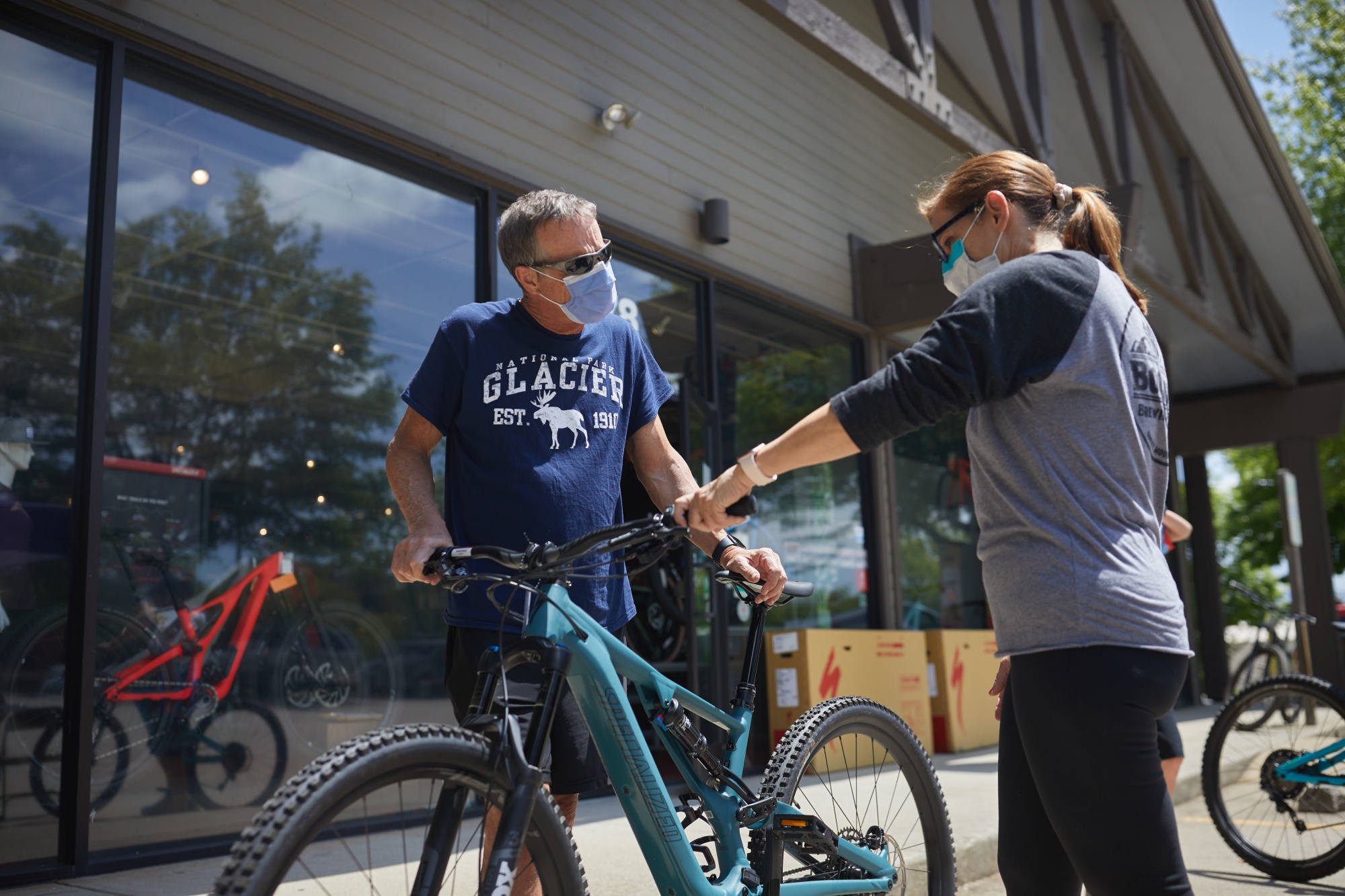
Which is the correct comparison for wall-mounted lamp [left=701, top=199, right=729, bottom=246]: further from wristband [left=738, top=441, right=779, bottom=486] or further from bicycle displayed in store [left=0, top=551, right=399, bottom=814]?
wristband [left=738, top=441, right=779, bottom=486]

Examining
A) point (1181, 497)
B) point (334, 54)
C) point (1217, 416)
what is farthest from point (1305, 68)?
point (334, 54)

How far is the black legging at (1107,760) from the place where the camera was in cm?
166

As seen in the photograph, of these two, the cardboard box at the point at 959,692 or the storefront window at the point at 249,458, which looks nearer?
the storefront window at the point at 249,458

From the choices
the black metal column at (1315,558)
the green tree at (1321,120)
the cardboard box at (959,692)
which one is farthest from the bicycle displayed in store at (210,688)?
the green tree at (1321,120)

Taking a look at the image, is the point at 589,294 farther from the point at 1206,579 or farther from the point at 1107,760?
the point at 1206,579

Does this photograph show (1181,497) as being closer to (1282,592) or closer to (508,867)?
(1282,592)

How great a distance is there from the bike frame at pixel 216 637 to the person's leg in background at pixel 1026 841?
370 cm

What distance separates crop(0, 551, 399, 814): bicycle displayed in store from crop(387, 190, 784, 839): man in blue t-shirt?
2198mm

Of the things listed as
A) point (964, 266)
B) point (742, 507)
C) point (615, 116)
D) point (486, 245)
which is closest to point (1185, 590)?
point (615, 116)

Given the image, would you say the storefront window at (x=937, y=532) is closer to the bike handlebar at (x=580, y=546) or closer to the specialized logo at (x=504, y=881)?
the bike handlebar at (x=580, y=546)

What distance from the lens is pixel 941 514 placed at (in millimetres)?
8867

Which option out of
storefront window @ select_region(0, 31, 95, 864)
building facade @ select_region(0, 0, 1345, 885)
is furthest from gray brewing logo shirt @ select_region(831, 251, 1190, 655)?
storefront window @ select_region(0, 31, 95, 864)

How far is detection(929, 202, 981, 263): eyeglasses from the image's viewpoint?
77.4 inches

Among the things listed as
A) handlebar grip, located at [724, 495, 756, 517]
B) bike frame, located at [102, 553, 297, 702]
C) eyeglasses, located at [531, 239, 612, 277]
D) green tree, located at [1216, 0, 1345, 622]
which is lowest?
bike frame, located at [102, 553, 297, 702]
